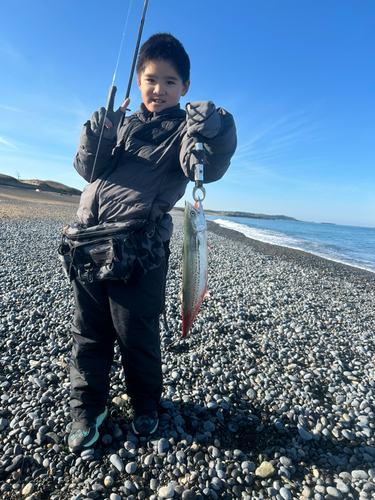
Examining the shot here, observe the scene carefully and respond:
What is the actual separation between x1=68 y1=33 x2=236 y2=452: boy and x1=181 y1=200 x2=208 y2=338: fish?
234 mm

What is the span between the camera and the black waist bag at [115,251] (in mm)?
2555

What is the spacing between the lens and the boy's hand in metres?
2.27

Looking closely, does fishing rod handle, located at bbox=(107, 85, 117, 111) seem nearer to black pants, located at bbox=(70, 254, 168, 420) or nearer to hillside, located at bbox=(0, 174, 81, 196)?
black pants, located at bbox=(70, 254, 168, 420)

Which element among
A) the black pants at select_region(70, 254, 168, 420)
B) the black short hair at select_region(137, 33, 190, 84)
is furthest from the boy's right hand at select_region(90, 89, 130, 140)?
the black pants at select_region(70, 254, 168, 420)

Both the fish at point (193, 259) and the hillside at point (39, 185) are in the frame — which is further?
the hillside at point (39, 185)

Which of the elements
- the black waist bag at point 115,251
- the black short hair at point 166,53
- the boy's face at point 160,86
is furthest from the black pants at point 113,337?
the black short hair at point 166,53

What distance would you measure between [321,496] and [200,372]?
7.05 feet

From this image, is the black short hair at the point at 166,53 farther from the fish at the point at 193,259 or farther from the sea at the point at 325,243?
the sea at the point at 325,243

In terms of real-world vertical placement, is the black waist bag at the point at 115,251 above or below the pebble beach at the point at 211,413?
above

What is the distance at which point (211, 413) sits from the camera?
3500 mm

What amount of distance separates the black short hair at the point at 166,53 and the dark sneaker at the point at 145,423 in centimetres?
391

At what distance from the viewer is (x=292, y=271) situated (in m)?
13.7

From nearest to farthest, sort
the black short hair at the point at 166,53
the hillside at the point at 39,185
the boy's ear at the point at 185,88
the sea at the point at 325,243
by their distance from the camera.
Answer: the black short hair at the point at 166,53, the boy's ear at the point at 185,88, the sea at the point at 325,243, the hillside at the point at 39,185

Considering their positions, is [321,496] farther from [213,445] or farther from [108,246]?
[108,246]
